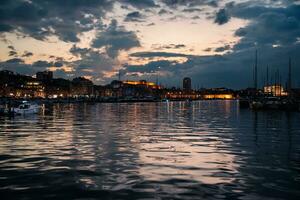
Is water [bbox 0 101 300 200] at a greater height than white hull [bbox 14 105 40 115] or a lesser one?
lesser

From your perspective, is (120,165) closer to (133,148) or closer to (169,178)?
(169,178)

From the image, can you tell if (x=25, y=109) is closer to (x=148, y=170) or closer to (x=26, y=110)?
(x=26, y=110)

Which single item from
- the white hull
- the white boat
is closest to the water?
the white hull

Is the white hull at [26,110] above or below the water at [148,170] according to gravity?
above

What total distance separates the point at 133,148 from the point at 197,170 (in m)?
7.95

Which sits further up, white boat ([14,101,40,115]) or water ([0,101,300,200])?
white boat ([14,101,40,115])

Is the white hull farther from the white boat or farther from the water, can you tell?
the water

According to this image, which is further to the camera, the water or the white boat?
the white boat

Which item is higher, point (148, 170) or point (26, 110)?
point (26, 110)

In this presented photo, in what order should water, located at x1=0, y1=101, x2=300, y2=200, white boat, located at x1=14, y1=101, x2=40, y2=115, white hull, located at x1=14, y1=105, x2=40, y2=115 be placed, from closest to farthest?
water, located at x1=0, y1=101, x2=300, y2=200, white hull, located at x1=14, y1=105, x2=40, y2=115, white boat, located at x1=14, y1=101, x2=40, y2=115

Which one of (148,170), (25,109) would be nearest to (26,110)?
(25,109)

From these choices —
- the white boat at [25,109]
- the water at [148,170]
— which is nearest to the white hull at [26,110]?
the white boat at [25,109]

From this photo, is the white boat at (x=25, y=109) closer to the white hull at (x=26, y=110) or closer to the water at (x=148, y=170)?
the white hull at (x=26, y=110)

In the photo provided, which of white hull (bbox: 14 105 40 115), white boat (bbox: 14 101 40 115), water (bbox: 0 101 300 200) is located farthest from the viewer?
white boat (bbox: 14 101 40 115)
